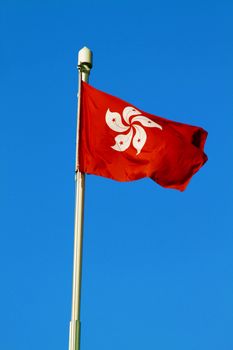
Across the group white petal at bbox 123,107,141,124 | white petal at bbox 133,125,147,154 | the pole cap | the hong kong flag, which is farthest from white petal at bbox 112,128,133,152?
the pole cap

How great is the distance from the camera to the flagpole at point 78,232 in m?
13.8

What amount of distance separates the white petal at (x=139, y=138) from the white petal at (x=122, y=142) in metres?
0.15

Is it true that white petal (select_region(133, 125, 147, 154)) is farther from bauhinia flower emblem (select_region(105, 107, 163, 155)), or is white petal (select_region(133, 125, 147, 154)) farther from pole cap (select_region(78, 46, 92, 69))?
pole cap (select_region(78, 46, 92, 69))

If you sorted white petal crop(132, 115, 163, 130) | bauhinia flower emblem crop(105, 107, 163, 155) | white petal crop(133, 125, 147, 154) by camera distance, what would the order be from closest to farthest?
bauhinia flower emblem crop(105, 107, 163, 155), white petal crop(133, 125, 147, 154), white petal crop(132, 115, 163, 130)

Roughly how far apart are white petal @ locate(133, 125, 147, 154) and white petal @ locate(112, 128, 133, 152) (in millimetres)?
149

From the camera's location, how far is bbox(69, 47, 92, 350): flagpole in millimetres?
13836

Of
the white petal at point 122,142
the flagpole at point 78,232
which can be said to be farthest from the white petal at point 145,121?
the flagpole at point 78,232

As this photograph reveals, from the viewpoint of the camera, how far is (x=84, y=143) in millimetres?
16047

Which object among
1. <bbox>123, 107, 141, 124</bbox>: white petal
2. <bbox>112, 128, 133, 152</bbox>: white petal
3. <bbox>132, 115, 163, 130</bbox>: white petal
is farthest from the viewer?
<bbox>132, 115, 163, 130</bbox>: white petal

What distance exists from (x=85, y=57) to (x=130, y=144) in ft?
7.63

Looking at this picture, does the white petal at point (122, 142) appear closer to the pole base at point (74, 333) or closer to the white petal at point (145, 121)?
the white petal at point (145, 121)

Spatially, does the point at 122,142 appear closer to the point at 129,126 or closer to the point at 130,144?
the point at 130,144

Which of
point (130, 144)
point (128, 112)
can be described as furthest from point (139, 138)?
point (128, 112)

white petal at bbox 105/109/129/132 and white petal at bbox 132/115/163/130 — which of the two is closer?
white petal at bbox 105/109/129/132
